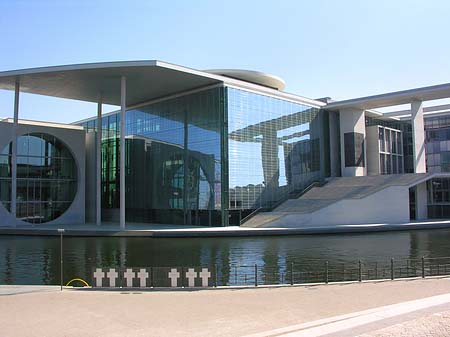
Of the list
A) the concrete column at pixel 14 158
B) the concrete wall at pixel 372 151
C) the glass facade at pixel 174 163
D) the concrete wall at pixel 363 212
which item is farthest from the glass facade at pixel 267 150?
the concrete column at pixel 14 158

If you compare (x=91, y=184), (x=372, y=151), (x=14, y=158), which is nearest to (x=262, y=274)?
(x=14, y=158)

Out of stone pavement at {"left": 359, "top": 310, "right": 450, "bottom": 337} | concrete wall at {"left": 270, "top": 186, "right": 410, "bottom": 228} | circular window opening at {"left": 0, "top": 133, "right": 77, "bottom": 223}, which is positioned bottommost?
stone pavement at {"left": 359, "top": 310, "right": 450, "bottom": 337}

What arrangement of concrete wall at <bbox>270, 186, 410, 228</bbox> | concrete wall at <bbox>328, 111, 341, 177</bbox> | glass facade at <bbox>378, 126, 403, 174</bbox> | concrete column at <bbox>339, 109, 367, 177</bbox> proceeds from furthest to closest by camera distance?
1. glass facade at <bbox>378, 126, 403, 174</bbox>
2. concrete wall at <bbox>328, 111, 341, 177</bbox>
3. concrete column at <bbox>339, 109, 367, 177</bbox>
4. concrete wall at <bbox>270, 186, 410, 228</bbox>

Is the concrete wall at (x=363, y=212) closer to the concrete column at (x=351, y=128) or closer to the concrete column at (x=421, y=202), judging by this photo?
the concrete column at (x=421, y=202)

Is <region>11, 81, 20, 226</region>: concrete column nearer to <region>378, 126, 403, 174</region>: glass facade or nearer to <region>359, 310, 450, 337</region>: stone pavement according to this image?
<region>378, 126, 403, 174</region>: glass facade

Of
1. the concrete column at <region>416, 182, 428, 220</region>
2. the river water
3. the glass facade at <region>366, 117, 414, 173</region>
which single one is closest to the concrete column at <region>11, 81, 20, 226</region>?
the river water

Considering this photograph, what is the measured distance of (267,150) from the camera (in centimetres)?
4688

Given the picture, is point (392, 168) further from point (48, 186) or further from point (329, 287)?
point (329, 287)

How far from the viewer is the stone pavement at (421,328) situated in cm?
791

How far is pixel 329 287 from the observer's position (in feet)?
45.0

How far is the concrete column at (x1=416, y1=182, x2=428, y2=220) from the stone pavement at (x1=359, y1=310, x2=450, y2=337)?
43674 millimetres

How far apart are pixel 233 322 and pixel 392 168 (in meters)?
54.8

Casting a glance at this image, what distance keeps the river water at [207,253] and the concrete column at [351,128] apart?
21132 millimetres

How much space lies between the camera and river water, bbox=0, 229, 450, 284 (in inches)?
792
